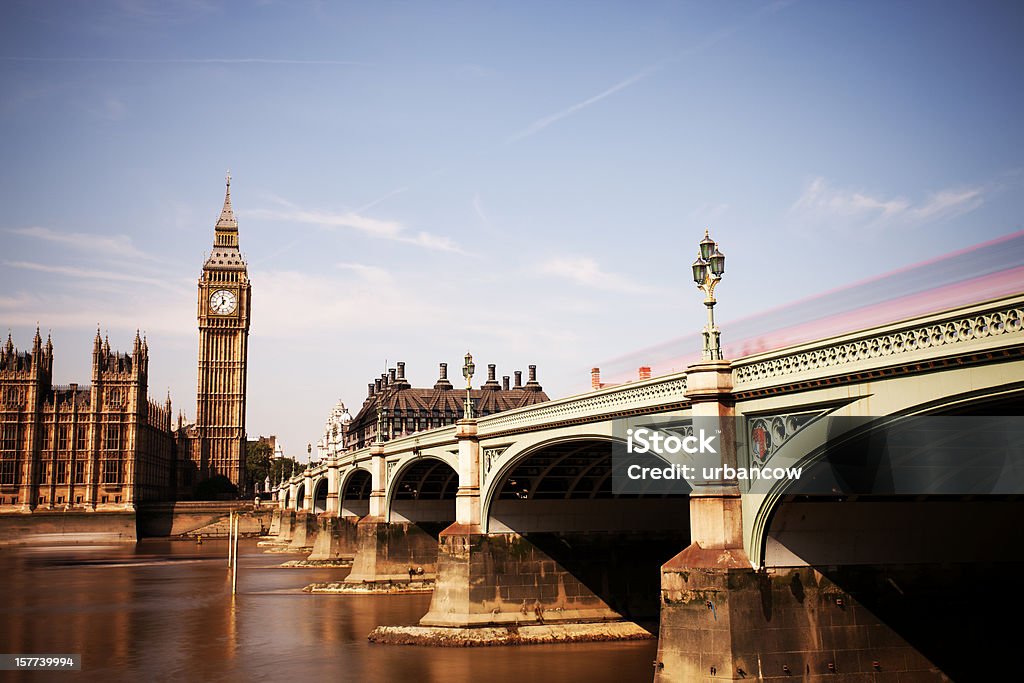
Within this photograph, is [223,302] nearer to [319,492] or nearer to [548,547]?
[319,492]

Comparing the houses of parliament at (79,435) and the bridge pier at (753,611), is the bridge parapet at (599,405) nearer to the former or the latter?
the bridge pier at (753,611)

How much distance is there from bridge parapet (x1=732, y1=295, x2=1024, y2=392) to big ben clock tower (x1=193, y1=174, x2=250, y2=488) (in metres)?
159

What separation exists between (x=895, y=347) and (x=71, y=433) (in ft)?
420

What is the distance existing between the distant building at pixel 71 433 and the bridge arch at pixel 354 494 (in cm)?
5562

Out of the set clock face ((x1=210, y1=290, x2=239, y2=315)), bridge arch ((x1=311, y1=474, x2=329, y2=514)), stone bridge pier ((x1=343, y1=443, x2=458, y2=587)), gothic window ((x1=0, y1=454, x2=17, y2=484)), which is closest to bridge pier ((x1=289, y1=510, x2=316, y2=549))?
bridge arch ((x1=311, y1=474, x2=329, y2=514))

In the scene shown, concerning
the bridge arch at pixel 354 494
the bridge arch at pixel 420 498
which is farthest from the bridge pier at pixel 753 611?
the bridge arch at pixel 354 494

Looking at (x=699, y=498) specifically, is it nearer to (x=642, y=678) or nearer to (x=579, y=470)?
(x=642, y=678)

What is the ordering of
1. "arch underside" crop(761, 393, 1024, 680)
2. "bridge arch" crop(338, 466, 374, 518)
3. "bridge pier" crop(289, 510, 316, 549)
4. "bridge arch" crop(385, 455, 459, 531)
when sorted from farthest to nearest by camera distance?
"bridge pier" crop(289, 510, 316, 549)
"bridge arch" crop(338, 466, 374, 518)
"bridge arch" crop(385, 455, 459, 531)
"arch underside" crop(761, 393, 1024, 680)

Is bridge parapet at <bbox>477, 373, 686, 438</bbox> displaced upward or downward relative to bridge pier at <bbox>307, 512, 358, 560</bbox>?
upward

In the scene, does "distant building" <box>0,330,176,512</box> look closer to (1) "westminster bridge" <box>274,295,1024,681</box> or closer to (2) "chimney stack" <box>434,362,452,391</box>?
(2) "chimney stack" <box>434,362,452,391</box>

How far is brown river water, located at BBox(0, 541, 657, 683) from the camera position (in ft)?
117

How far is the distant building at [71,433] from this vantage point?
128 m

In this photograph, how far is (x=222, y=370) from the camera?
178 meters

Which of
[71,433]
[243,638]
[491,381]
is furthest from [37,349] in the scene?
[243,638]
